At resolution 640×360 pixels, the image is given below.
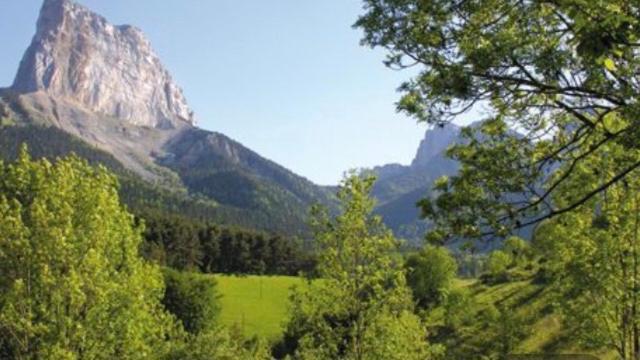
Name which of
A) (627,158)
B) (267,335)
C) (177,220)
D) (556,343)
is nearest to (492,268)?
(267,335)

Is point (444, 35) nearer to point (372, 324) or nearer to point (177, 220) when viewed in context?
point (372, 324)

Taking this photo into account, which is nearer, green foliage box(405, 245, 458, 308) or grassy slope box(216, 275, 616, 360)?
grassy slope box(216, 275, 616, 360)

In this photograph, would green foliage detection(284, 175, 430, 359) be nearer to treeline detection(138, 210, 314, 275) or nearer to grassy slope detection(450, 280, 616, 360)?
grassy slope detection(450, 280, 616, 360)

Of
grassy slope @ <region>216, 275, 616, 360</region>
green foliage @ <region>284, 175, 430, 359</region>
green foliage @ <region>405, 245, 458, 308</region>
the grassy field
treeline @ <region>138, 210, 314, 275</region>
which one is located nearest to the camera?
green foliage @ <region>284, 175, 430, 359</region>

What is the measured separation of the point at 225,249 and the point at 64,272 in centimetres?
14765

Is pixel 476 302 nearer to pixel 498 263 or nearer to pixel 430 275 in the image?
pixel 430 275

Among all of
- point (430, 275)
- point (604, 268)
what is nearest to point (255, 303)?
point (430, 275)

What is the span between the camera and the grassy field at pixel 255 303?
107 m

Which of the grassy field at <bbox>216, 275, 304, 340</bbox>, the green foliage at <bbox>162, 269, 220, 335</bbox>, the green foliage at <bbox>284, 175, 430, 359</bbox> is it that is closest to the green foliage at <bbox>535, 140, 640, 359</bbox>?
the green foliage at <bbox>284, 175, 430, 359</bbox>

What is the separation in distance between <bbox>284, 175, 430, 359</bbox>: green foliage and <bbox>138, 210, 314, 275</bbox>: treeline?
136447mm

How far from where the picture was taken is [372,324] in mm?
25391

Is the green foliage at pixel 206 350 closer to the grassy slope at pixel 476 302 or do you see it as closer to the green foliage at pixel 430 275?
the grassy slope at pixel 476 302

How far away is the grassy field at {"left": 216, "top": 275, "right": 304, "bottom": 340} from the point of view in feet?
352

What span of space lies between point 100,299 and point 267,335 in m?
79.7
